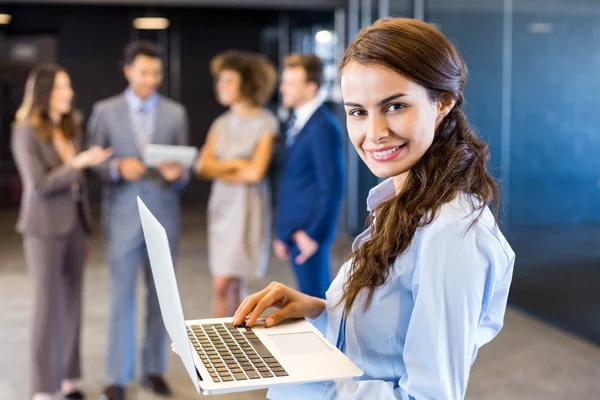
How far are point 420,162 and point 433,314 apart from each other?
0.31 metres

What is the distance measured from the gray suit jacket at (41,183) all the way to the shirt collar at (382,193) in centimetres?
242

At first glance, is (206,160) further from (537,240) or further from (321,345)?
(321,345)

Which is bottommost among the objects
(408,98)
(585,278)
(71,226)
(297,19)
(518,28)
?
A: (585,278)

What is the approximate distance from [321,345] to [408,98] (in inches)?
18.5

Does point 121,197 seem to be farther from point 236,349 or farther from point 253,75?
point 236,349

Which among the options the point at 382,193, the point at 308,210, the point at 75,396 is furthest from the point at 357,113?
the point at 75,396

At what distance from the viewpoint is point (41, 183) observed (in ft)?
12.2

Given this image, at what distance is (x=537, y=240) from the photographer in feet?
18.5

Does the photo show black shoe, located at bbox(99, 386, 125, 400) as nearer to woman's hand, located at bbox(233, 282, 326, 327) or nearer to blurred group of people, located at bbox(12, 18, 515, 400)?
blurred group of people, located at bbox(12, 18, 515, 400)

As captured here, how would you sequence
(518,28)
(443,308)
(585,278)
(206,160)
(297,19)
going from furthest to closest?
(297,19) < (518,28) < (585,278) < (206,160) < (443,308)

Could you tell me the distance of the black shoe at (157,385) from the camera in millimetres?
3943

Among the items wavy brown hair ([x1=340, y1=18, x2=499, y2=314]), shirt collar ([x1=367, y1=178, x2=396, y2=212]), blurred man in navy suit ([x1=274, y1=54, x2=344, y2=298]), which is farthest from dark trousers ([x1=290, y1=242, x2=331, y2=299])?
wavy brown hair ([x1=340, y1=18, x2=499, y2=314])

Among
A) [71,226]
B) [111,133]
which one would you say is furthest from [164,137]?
[71,226]

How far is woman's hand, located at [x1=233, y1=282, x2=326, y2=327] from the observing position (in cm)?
154
